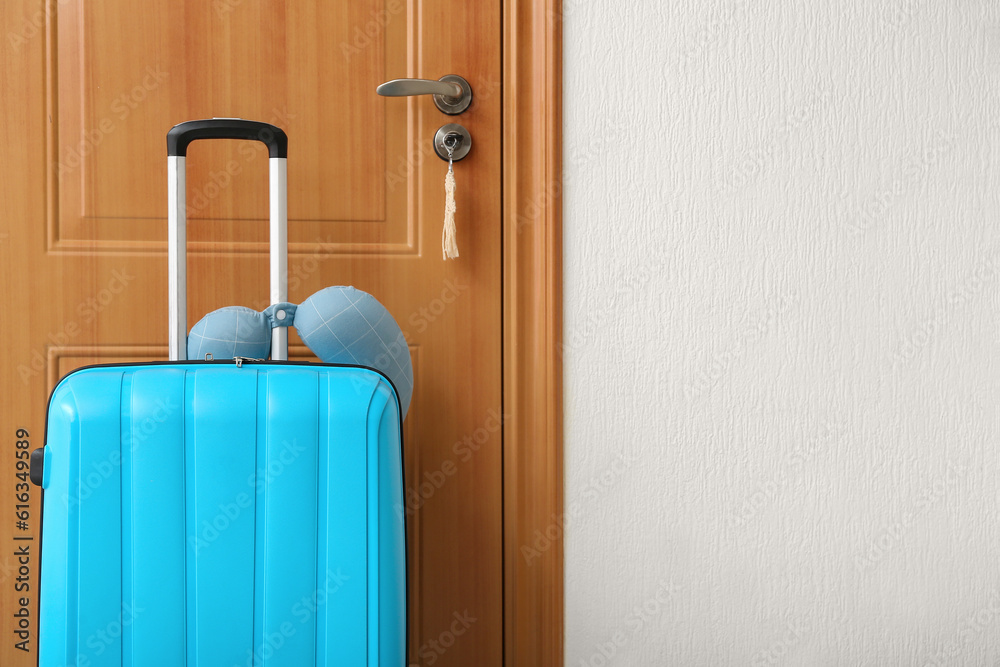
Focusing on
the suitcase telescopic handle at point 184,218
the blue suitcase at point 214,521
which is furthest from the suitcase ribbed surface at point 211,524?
the suitcase telescopic handle at point 184,218

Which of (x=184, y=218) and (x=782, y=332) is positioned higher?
(x=184, y=218)

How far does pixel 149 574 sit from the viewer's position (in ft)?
2.08

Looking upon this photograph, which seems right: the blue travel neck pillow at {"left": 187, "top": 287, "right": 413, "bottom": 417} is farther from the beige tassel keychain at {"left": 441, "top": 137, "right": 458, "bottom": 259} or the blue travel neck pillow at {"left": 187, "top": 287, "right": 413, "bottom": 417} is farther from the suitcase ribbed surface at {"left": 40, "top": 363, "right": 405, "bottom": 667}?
the beige tassel keychain at {"left": 441, "top": 137, "right": 458, "bottom": 259}

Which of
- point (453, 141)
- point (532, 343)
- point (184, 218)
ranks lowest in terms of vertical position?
point (532, 343)

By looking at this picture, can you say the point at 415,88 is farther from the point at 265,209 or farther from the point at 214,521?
the point at 214,521

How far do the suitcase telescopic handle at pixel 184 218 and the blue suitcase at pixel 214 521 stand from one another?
133 mm

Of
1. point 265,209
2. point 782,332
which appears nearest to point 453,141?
point 265,209

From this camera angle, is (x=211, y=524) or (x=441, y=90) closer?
(x=211, y=524)

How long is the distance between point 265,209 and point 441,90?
0.32 m

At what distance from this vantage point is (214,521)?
0.64 m

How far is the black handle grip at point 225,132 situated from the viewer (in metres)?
0.76

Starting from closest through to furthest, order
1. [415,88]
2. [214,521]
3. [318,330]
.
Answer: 1. [214,521]
2. [318,330]
3. [415,88]

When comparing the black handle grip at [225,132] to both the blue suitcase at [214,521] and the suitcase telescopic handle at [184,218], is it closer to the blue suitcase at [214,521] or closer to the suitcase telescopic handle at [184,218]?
the suitcase telescopic handle at [184,218]

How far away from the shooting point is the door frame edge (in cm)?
96
